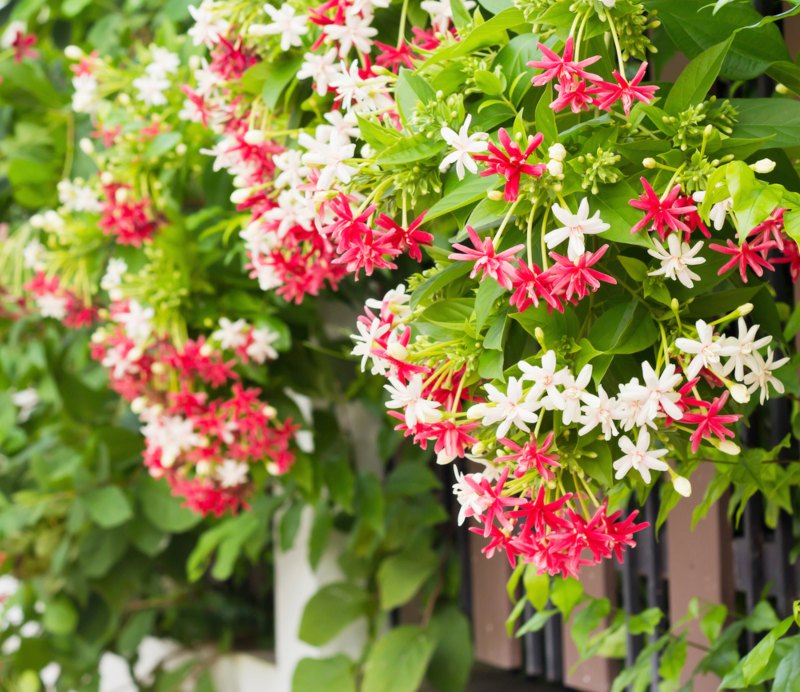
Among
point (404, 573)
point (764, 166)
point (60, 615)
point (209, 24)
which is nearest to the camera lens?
point (764, 166)

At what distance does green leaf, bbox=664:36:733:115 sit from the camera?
656 mm

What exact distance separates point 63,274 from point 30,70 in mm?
450

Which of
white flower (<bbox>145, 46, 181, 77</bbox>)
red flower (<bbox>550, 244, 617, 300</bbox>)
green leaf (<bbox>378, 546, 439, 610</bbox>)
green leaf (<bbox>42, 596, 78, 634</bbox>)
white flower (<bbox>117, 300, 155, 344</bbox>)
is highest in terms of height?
white flower (<bbox>145, 46, 181, 77</bbox>)

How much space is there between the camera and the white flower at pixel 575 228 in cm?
62

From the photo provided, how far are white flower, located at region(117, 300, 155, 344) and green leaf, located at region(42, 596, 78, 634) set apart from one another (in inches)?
31.5

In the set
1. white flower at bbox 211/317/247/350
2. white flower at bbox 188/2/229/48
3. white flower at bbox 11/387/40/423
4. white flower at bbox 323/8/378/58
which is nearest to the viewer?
white flower at bbox 323/8/378/58

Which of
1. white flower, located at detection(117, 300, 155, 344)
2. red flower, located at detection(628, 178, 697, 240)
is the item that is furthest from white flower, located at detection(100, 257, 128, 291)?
red flower, located at detection(628, 178, 697, 240)

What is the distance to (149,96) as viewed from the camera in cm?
127

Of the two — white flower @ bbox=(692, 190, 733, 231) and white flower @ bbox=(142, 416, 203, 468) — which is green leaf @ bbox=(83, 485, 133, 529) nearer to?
white flower @ bbox=(142, 416, 203, 468)

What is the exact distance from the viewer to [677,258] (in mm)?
655

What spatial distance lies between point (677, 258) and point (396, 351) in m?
0.21

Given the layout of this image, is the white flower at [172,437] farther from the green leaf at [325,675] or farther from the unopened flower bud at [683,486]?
the unopened flower bud at [683,486]

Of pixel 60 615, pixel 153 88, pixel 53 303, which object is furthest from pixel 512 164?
pixel 60 615

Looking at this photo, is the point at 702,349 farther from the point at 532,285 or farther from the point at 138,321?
the point at 138,321
